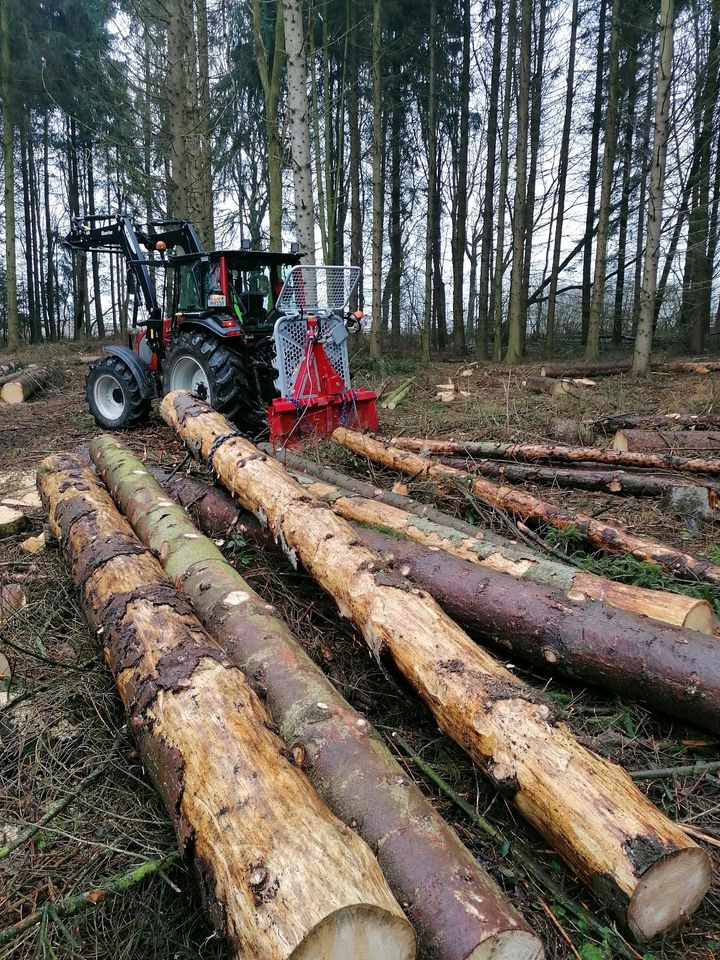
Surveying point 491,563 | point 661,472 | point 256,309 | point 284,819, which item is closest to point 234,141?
point 256,309

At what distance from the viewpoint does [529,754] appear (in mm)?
1956

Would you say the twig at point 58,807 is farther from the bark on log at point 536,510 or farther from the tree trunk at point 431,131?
the tree trunk at point 431,131

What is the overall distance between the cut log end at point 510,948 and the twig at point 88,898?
98 cm

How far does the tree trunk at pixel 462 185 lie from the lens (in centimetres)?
1870

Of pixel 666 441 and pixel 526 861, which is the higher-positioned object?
pixel 666 441

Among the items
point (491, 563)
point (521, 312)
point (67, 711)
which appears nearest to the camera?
point (67, 711)

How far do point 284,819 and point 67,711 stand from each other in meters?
1.54

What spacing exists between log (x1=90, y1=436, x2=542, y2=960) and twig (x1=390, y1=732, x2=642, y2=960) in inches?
12.7

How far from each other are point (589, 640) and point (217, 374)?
5.22 meters

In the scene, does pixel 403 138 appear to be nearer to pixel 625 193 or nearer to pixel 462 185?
pixel 462 185

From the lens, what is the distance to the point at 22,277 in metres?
26.4

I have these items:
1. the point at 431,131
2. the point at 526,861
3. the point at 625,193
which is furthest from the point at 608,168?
the point at 526,861

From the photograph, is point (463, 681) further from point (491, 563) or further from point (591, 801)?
Result: point (491, 563)

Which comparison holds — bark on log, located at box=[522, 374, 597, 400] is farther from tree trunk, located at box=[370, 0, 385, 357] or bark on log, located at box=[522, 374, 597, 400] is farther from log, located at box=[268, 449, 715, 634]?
log, located at box=[268, 449, 715, 634]
